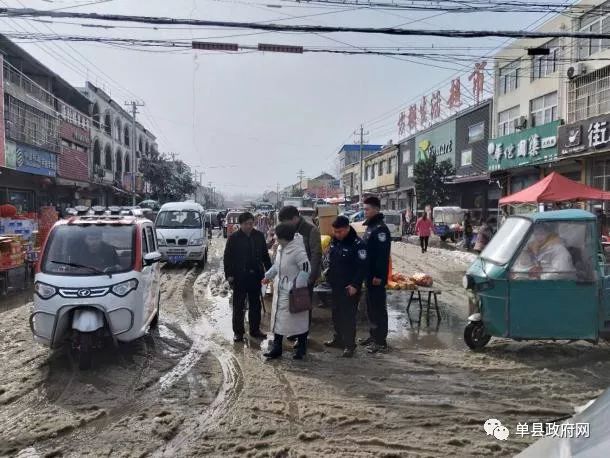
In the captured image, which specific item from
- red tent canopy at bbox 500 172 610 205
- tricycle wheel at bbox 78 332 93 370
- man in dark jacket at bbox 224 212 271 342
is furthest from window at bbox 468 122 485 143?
tricycle wheel at bbox 78 332 93 370

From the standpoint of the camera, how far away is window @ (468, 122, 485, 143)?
30.7m

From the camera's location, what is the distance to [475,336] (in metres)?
6.81

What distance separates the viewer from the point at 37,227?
15.1m

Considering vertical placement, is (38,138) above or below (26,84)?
below

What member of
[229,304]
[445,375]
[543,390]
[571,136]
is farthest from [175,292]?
[571,136]

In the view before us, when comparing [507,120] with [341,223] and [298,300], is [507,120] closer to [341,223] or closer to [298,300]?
Result: [341,223]

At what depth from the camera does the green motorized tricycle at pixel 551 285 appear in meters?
6.21

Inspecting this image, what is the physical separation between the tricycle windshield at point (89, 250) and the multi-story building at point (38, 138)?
1608 cm

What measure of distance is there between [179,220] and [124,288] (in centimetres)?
1122

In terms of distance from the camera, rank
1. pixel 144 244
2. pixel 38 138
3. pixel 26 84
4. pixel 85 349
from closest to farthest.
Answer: pixel 85 349
pixel 144 244
pixel 26 84
pixel 38 138

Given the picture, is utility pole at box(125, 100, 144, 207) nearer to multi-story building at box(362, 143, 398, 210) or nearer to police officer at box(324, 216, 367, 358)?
multi-story building at box(362, 143, 398, 210)

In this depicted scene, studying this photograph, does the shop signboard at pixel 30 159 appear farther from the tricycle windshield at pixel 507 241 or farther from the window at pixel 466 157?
the window at pixel 466 157

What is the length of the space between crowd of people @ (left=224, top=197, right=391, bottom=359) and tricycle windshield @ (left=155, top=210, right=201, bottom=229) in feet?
31.5

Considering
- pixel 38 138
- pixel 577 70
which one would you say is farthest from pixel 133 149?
pixel 577 70
